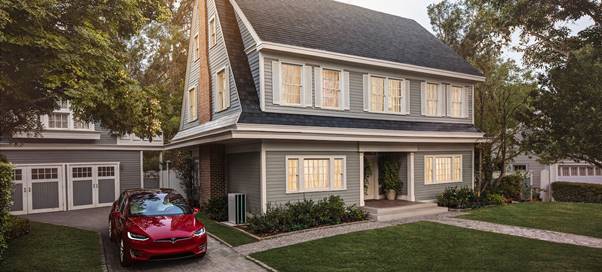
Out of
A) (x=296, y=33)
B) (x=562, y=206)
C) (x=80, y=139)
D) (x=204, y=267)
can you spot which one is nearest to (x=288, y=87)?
(x=296, y=33)

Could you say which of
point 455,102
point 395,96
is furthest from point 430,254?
point 455,102

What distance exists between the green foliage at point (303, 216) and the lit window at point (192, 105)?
843 cm

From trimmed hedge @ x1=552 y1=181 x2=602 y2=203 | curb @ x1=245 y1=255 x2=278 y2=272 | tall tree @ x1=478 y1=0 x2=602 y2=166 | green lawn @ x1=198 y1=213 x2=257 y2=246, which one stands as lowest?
trimmed hedge @ x1=552 y1=181 x2=602 y2=203

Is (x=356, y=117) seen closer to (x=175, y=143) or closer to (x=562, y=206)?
(x=175, y=143)

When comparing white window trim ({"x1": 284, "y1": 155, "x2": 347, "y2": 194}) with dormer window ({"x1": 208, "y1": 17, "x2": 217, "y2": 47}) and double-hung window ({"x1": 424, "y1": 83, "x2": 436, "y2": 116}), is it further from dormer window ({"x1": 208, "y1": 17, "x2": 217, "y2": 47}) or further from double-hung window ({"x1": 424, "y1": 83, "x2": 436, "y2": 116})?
dormer window ({"x1": 208, "y1": 17, "x2": 217, "y2": 47})

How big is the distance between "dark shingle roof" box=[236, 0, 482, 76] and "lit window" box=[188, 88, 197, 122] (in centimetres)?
596

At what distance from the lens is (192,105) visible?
778 inches

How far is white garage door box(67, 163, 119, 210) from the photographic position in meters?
20.0

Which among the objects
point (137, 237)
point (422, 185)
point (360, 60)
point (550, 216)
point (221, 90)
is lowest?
point (550, 216)

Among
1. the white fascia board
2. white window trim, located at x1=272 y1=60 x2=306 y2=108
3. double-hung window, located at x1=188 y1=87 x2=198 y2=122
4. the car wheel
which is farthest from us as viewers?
double-hung window, located at x1=188 y1=87 x2=198 y2=122

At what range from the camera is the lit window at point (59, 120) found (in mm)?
18969

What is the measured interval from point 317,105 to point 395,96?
4403mm

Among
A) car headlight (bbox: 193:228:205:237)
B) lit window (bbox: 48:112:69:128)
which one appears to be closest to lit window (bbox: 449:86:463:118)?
car headlight (bbox: 193:228:205:237)

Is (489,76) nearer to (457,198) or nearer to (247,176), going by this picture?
(457,198)
